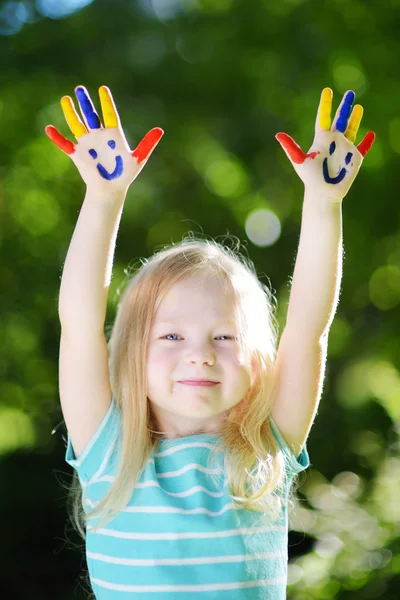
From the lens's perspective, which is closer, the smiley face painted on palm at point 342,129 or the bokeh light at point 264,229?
the smiley face painted on palm at point 342,129

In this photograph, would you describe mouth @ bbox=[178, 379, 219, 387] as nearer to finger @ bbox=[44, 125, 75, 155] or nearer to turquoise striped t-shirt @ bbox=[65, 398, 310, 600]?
turquoise striped t-shirt @ bbox=[65, 398, 310, 600]

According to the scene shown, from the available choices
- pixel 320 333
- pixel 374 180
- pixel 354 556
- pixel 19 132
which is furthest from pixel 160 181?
pixel 320 333

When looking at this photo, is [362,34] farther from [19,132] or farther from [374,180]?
[19,132]

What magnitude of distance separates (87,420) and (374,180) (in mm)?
1226

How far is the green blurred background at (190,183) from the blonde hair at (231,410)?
86 centimetres

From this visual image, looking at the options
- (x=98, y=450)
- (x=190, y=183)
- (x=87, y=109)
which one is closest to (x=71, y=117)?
(x=87, y=109)

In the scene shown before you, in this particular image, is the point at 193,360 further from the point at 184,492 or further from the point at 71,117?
the point at 71,117

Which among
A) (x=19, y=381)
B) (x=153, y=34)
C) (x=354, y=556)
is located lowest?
(x=354, y=556)

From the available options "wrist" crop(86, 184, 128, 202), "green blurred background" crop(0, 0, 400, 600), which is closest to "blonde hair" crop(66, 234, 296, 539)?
"wrist" crop(86, 184, 128, 202)

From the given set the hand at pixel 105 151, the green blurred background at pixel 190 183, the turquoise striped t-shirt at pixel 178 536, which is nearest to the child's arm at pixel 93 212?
the hand at pixel 105 151

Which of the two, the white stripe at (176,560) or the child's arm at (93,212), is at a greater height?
the child's arm at (93,212)

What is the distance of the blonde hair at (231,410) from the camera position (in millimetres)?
908

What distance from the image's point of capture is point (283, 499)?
3.12 ft

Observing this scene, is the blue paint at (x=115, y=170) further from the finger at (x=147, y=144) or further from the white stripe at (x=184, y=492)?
the white stripe at (x=184, y=492)
